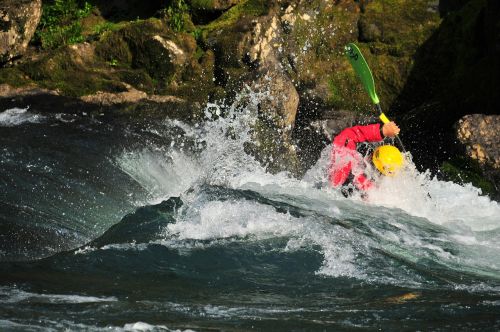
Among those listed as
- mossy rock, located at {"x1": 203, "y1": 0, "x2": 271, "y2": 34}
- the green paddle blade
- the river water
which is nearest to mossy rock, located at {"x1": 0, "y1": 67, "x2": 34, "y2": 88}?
the river water

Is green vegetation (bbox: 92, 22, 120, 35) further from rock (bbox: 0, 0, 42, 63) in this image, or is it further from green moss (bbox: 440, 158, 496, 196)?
green moss (bbox: 440, 158, 496, 196)

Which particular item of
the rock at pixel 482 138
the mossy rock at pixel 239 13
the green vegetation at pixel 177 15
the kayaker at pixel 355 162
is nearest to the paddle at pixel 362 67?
the rock at pixel 482 138

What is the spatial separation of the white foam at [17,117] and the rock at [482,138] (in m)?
5.98

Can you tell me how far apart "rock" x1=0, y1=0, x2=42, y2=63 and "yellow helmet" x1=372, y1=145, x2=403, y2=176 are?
770 cm

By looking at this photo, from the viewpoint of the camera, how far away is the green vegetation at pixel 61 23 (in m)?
13.2

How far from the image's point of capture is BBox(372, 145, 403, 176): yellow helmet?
734 cm

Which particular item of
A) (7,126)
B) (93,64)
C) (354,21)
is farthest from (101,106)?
(354,21)

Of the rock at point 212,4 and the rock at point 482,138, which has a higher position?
the rock at point 212,4

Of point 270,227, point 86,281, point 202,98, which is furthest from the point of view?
point 202,98

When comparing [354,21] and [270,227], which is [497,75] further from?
[270,227]

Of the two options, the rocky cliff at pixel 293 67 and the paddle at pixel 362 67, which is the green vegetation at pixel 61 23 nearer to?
the rocky cliff at pixel 293 67

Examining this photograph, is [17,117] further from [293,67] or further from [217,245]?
[217,245]

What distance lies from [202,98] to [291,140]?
1.87 metres

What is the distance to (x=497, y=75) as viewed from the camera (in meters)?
9.88
